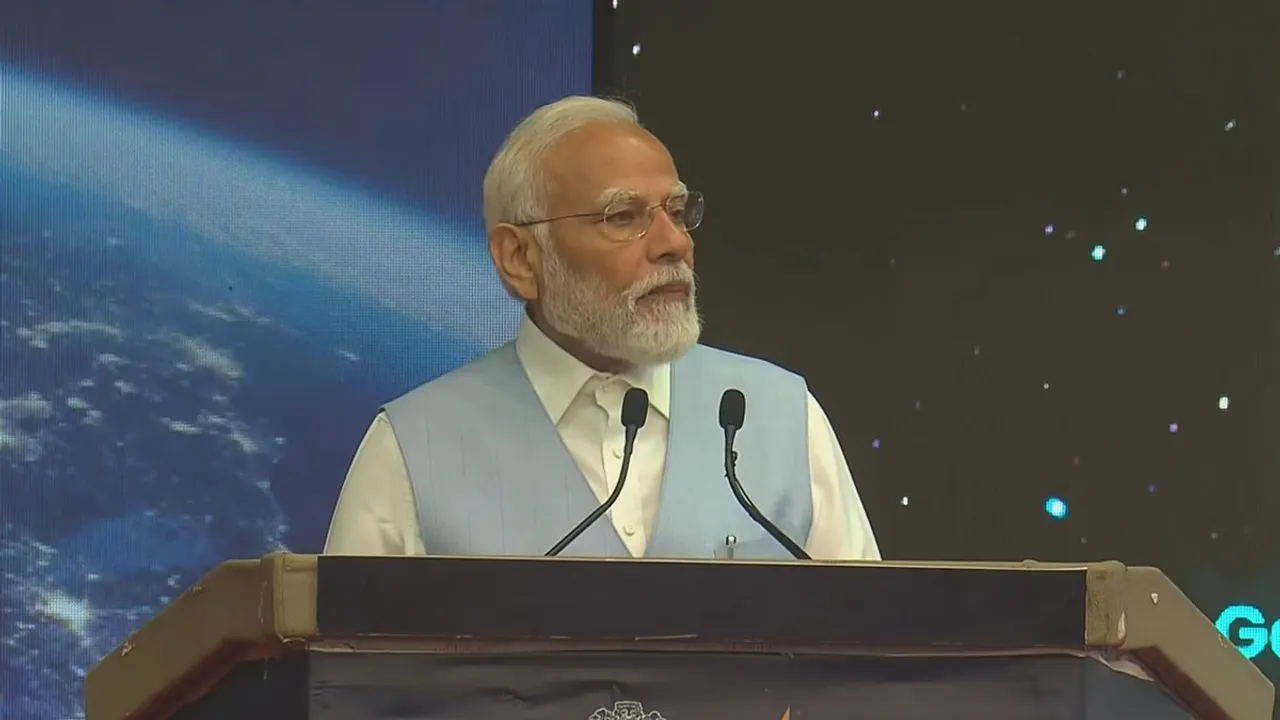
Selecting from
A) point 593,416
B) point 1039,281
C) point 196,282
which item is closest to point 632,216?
point 593,416

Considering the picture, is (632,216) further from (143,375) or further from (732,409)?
(143,375)

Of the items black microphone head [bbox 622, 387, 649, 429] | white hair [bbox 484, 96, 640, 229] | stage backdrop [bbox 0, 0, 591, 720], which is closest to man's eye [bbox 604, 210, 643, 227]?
white hair [bbox 484, 96, 640, 229]

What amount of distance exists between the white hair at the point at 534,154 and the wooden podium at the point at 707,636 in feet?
3.42

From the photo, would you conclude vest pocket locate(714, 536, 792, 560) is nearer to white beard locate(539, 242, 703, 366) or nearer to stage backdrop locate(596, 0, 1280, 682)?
white beard locate(539, 242, 703, 366)

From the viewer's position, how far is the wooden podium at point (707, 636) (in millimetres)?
994

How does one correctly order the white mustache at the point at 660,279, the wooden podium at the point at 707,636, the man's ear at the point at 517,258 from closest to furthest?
the wooden podium at the point at 707,636, the white mustache at the point at 660,279, the man's ear at the point at 517,258

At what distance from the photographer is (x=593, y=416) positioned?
6.41ft

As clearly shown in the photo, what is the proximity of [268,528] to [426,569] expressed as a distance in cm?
184

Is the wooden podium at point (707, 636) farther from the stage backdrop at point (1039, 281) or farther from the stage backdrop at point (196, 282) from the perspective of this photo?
the stage backdrop at point (1039, 281)

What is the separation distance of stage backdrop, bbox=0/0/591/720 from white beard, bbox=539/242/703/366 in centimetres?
87

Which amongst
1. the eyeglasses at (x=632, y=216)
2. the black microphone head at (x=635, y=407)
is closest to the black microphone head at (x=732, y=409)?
the black microphone head at (x=635, y=407)

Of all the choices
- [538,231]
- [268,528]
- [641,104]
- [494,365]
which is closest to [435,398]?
[494,365]

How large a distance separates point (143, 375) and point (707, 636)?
198 cm

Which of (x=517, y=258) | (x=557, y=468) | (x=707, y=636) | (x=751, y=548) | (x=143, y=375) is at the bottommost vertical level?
(x=707, y=636)
